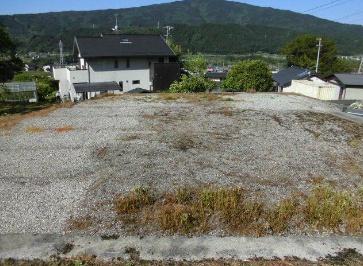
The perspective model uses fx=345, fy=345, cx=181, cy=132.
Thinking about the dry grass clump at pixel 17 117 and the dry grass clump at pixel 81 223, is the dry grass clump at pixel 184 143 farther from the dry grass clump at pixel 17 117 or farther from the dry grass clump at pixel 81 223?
the dry grass clump at pixel 17 117

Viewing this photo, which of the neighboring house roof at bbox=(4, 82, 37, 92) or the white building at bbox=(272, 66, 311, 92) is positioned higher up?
the white building at bbox=(272, 66, 311, 92)

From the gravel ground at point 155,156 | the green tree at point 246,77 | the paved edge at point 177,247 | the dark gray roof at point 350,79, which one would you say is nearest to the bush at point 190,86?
the green tree at point 246,77

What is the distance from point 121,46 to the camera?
1286 inches

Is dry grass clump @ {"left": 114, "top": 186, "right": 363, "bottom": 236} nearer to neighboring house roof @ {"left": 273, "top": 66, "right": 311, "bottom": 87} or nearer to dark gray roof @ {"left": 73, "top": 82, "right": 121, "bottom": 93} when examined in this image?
dark gray roof @ {"left": 73, "top": 82, "right": 121, "bottom": 93}

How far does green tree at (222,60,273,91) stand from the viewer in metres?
30.6

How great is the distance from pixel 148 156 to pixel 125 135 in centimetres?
266

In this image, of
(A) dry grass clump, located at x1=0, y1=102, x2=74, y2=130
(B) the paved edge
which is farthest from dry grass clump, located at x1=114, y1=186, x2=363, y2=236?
(A) dry grass clump, located at x1=0, y1=102, x2=74, y2=130

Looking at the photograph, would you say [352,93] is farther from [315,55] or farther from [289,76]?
[315,55]

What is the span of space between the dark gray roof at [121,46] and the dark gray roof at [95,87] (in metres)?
2.50

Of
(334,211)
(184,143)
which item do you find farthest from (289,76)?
(334,211)

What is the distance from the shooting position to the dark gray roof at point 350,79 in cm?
2803

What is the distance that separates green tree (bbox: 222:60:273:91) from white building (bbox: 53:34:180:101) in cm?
503

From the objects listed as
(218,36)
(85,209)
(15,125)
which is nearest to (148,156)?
(85,209)

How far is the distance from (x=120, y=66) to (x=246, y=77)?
1171cm
